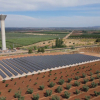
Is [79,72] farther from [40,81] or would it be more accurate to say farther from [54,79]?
[40,81]

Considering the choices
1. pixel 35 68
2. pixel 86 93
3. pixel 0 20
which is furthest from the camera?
pixel 0 20

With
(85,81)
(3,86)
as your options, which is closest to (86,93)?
(85,81)

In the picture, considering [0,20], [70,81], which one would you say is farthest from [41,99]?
[0,20]

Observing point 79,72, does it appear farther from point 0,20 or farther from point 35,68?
point 0,20

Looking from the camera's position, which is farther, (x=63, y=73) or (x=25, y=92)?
A: (x=63, y=73)

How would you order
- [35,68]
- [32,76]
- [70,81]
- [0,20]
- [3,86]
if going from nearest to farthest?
[3,86] → [70,81] → [32,76] → [35,68] → [0,20]

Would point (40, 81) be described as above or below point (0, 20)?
below
